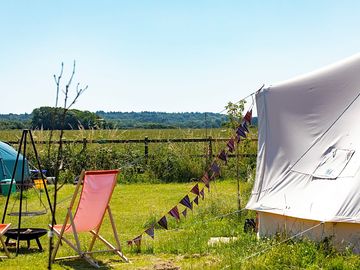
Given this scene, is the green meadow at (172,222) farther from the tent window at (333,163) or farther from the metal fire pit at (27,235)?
the tent window at (333,163)

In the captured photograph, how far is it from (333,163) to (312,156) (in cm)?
34

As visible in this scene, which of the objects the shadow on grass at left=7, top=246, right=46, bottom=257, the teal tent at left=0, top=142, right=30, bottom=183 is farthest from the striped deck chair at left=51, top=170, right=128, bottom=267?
the teal tent at left=0, top=142, right=30, bottom=183

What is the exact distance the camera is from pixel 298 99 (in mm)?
7742

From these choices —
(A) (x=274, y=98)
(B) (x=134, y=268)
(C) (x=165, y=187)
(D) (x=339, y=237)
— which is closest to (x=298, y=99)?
(A) (x=274, y=98)

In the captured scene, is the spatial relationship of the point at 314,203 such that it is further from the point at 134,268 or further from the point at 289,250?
the point at 134,268

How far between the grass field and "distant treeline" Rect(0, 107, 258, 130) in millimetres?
1764

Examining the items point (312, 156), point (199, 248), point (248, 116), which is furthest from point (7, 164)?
point (312, 156)

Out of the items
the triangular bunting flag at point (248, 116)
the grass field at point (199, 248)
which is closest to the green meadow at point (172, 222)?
the grass field at point (199, 248)

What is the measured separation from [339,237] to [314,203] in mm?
484

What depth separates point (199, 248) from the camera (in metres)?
7.53

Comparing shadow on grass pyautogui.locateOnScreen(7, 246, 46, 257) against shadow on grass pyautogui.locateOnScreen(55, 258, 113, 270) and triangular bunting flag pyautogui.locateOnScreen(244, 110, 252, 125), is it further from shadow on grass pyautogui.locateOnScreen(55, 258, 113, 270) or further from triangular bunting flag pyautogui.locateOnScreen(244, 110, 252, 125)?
triangular bunting flag pyautogui.locateOnScreen(244, 110, 252, 125)

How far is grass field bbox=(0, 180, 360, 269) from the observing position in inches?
244

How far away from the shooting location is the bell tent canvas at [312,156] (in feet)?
21.7

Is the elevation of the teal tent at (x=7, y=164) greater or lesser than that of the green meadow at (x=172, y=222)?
greater
